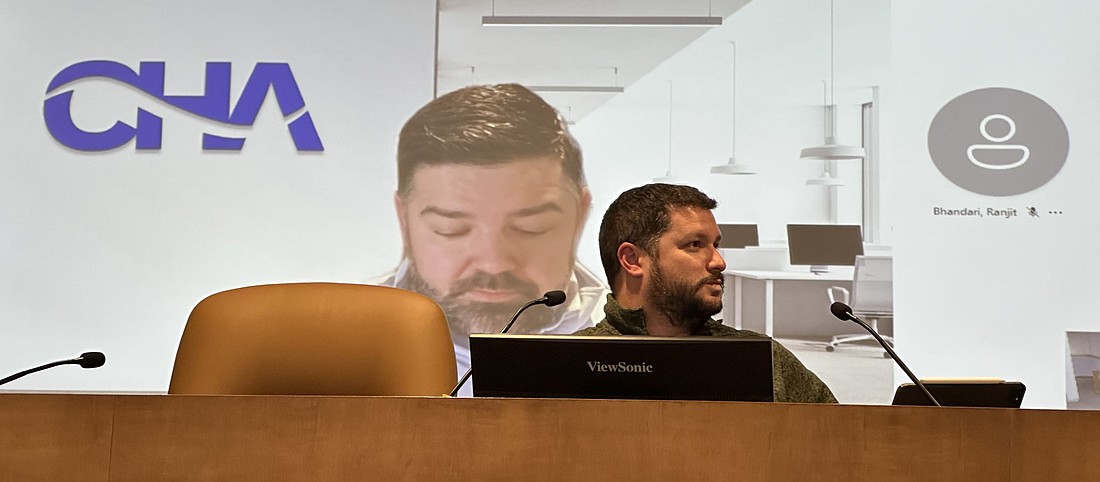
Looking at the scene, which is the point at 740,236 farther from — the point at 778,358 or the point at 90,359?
the point at 90,359

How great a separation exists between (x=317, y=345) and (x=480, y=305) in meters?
2.42

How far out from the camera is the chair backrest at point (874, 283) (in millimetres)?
4414

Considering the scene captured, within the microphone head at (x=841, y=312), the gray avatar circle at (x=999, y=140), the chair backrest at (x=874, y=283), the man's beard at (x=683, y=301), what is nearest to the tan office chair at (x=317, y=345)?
the man's beard at (x=683, y=301)

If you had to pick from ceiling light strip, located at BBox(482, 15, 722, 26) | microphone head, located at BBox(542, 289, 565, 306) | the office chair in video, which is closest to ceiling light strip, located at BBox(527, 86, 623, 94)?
ceiling light strip, located at BBox(482, 15, 722, 26)

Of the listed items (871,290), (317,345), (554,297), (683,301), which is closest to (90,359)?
(317,345)

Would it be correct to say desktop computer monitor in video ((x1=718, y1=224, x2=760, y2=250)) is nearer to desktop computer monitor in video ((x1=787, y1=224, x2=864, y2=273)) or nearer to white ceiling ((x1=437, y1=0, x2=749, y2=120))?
desktop computer monitor in video ((x1=787, y1=224, x2=864, y2=273))

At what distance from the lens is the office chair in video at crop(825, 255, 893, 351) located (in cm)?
441

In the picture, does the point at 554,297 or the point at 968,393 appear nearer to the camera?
the point at 968,393

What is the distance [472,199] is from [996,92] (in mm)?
2497

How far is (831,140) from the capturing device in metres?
4.54

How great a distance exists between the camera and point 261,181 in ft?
14.9

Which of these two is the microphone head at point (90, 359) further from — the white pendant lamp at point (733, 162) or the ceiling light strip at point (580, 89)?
the white pendant lamp at point (733, 162)

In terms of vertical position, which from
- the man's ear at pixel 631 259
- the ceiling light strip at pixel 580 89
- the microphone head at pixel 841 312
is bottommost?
the microphone head at pixel 841 312

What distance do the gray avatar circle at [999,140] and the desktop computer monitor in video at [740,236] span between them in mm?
899
